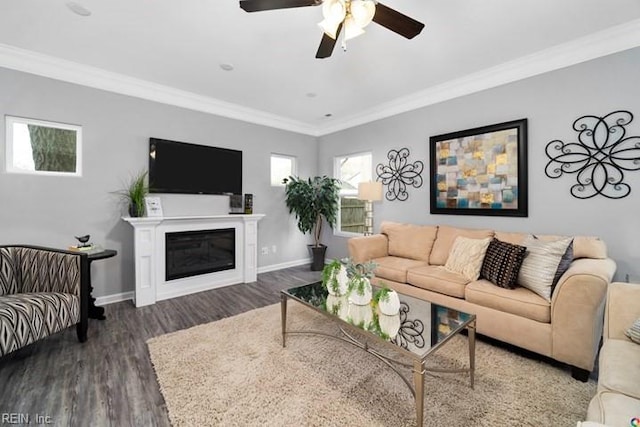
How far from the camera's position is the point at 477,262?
257cm

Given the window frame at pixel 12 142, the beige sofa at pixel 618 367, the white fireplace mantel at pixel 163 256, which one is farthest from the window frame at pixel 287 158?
the beige sofa at pixel 618 367

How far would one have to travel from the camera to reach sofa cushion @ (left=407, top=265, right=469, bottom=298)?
2.47 m

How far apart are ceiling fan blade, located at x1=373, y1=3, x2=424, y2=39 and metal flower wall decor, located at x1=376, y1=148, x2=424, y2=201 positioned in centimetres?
216

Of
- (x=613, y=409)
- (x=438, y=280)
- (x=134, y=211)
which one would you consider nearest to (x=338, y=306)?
(x=438, y=280)

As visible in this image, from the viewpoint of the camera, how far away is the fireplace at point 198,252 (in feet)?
11.5

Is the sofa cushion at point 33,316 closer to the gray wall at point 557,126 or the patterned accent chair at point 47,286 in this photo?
the patterned accent chair at point 47,286

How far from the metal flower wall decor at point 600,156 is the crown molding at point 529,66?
58 centimetres

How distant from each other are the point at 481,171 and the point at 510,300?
1.64 meters

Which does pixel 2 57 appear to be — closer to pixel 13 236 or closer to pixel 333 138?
pixel 13 236

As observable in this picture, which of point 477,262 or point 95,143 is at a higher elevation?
point 95,143

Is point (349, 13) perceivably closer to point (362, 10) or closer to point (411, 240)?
point (362, 10)

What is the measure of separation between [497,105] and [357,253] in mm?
2355

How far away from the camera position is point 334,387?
5.82ft

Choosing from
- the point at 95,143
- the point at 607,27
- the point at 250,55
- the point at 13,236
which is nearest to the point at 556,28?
the point at 607,27
